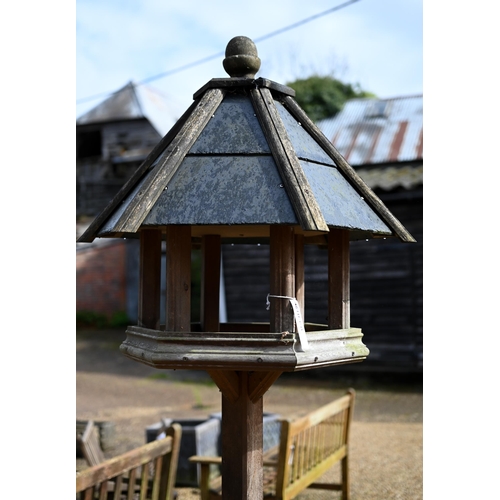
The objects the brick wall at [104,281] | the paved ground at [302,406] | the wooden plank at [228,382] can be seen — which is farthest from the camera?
the brick wall at [104,281]

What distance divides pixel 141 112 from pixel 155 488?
12.2 meters

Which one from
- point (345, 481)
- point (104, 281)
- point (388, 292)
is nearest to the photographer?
point (345, 481)

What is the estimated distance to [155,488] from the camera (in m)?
3.68

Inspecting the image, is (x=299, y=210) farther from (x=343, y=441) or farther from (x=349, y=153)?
(x=349, y=153)

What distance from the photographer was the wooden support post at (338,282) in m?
2.32

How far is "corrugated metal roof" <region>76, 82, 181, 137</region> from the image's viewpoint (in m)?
14.9

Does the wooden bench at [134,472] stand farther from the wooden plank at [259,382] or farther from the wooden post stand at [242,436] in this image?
the wooden plank at [259,382]

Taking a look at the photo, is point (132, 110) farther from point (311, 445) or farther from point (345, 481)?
point (311, 445)

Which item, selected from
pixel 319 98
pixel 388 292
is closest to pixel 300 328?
pixel 388 292

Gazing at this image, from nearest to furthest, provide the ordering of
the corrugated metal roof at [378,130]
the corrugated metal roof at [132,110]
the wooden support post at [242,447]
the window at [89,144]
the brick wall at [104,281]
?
the wooden support post at [242,447]
the corrugated metal roof at [378,130]
the corrugated metal roof at [132,110]
the brick wall at [104,281]
the window at [89,144]

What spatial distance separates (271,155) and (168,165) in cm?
34

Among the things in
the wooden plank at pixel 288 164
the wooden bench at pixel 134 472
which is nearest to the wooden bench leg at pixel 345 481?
the wooden bench at pixel 134 472

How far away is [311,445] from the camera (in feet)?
15.6

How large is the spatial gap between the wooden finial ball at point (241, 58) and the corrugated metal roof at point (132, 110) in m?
12.6
